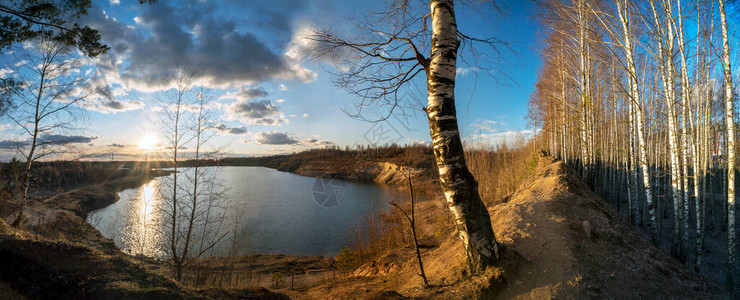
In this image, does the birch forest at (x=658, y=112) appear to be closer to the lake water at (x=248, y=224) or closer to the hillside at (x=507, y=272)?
the hillside at (x=507, y=272)

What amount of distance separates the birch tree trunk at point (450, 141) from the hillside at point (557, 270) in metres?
0.51

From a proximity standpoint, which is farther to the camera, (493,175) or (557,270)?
(493,175)

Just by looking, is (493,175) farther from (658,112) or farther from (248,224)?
(248,224)

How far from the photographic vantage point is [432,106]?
351 centimetres

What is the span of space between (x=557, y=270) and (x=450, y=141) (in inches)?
97.8

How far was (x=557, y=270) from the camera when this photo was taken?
13.0ft

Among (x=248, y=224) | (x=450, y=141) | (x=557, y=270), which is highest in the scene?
(x=450, y=141)

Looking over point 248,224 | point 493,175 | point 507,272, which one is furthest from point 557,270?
point 248,224

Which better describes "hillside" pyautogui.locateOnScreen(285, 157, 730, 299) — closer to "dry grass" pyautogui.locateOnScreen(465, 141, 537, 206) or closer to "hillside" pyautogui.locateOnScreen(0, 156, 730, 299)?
"hillside" pyautogui.locateOnScreen(0, 156, 730, 299)

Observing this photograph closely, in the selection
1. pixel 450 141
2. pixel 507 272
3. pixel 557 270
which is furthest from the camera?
pixel 557 270

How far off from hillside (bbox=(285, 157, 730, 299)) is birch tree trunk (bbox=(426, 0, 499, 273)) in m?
0.51

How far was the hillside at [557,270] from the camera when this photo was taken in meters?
3.61

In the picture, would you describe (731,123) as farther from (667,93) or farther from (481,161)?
(481,161)

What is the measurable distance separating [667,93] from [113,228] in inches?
1059
